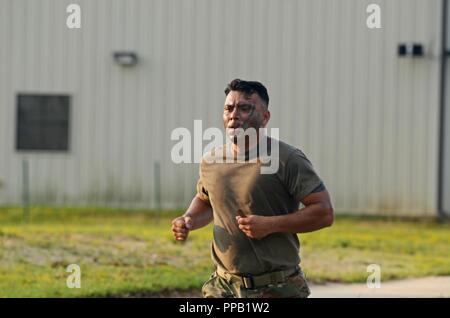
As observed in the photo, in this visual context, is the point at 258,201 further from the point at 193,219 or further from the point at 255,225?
the point at 193,219

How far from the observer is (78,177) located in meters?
19.2

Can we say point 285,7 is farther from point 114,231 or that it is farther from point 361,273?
point 361,273

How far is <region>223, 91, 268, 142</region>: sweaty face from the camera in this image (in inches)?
211

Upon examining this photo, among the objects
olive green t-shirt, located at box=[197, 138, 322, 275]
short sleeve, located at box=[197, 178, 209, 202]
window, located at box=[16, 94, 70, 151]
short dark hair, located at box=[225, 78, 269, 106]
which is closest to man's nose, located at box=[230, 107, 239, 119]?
short dark hair, located at box=[225, 78, 269, 106]

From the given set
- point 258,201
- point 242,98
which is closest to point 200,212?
point 258,201

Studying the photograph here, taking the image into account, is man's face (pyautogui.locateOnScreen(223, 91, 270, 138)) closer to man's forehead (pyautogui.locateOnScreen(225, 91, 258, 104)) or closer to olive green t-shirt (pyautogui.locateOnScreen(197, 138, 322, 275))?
man's forehead (pyautogui.locateOnScreen(225, 91, 258, 104))

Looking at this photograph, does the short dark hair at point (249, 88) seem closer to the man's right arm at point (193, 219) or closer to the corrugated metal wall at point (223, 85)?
the man's right arm at point (193, 219)

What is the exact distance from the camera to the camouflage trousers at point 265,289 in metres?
5.38

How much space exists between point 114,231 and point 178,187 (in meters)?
4.01

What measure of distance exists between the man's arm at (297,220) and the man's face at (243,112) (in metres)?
0.48

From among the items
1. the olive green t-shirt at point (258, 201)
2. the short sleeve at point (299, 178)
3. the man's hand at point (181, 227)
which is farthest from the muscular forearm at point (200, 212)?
the short sleeve at point (299, 178)

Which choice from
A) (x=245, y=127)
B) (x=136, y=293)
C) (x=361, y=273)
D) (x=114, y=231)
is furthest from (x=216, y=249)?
(x=114, y=231)

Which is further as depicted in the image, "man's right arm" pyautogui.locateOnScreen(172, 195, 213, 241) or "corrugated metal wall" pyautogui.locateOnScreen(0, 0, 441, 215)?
"corrugated metal wall" pyautogui.locateOnScreen(0, 0, 441, 215)

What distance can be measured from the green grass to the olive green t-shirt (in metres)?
5.04
